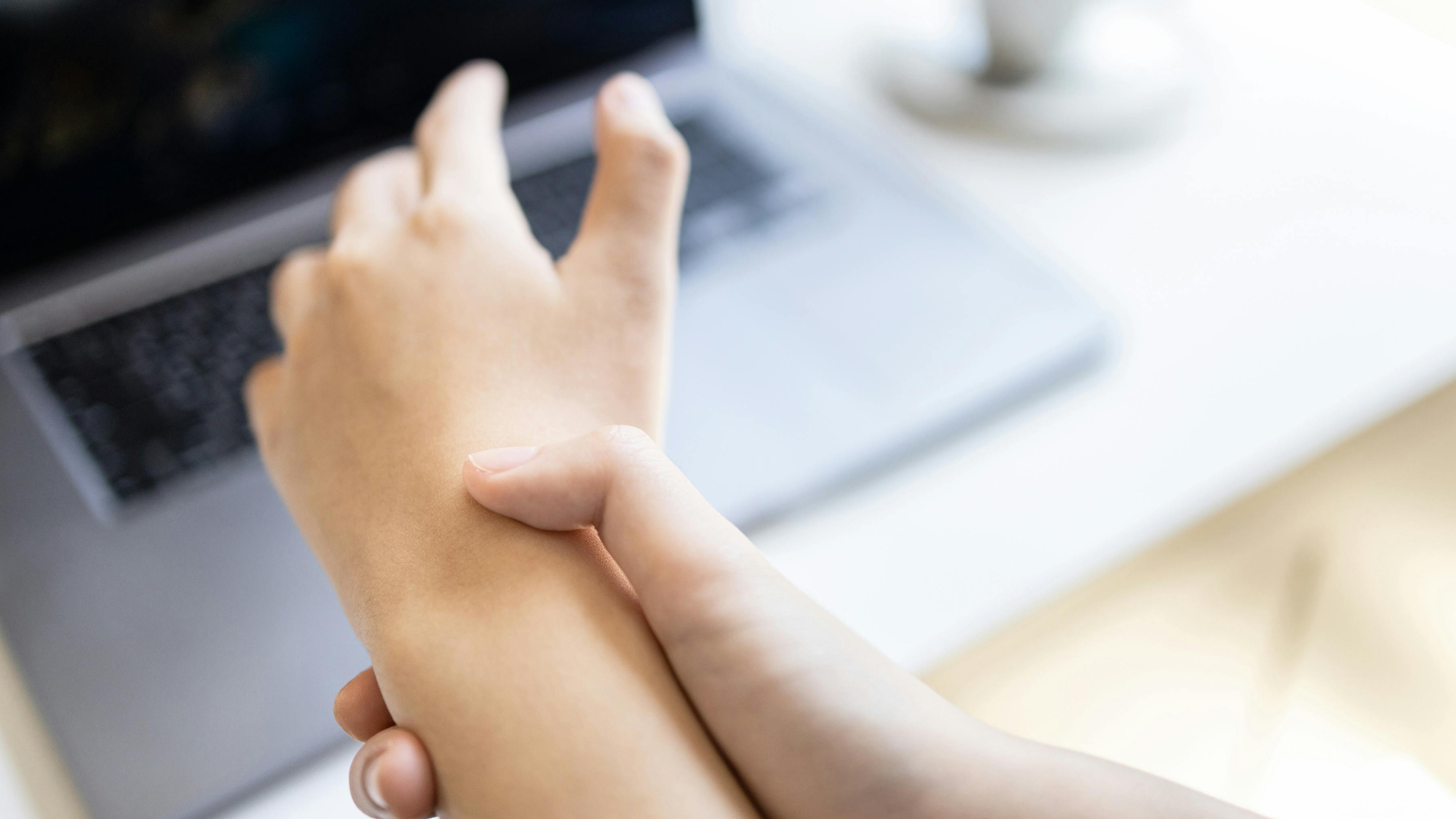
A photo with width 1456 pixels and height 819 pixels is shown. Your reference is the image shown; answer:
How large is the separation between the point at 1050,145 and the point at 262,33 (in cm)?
49

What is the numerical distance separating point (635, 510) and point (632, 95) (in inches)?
7.9

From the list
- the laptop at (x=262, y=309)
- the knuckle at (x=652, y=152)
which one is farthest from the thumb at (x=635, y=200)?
the laptop at (x=262, y=309)

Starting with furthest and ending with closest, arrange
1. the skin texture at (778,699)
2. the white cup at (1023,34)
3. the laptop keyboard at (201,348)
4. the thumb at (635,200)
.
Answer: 1. the white cup at (1023,34)
2. the laptop keyboard at (201,348)
3. the thumb at (635,200)
4. the skin texture at (778,699)

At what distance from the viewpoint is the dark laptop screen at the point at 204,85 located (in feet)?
1.82

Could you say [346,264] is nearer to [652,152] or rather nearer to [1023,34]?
[652,152]

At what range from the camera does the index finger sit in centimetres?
43

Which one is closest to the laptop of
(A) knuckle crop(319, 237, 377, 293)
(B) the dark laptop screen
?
(B) the dark laptop screen

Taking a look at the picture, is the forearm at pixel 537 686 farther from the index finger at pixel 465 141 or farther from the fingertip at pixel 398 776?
the index finger at pixel 465 141

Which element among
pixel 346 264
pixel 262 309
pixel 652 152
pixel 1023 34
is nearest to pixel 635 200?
pixel 652 152

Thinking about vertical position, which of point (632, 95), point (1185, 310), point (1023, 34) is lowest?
point (1185, 310)

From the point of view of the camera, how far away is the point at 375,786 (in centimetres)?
27

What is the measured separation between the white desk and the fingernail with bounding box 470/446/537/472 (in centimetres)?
17

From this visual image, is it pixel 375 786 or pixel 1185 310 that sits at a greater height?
pixel 375 786

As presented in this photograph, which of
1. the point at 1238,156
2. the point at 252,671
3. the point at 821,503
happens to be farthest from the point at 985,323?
the point at 252,671
